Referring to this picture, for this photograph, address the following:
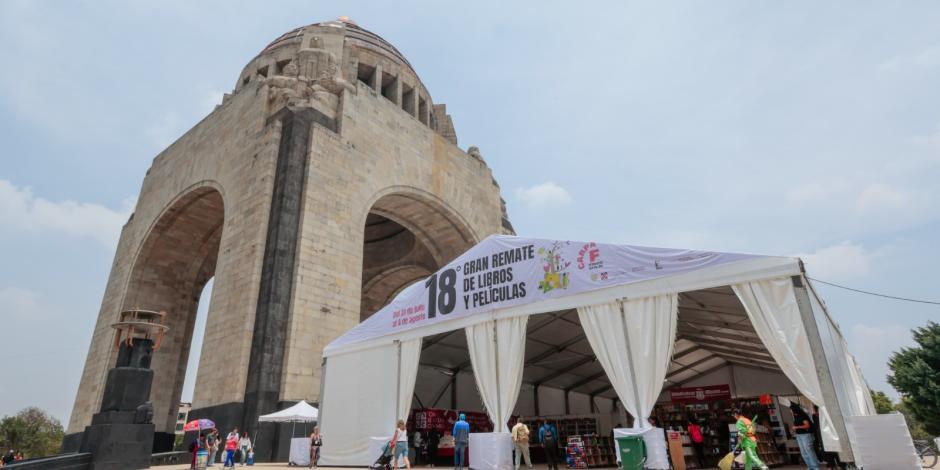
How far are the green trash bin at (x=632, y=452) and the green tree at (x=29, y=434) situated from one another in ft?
185

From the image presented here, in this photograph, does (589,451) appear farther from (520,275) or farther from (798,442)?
(798,442)

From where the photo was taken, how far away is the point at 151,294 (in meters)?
24.5

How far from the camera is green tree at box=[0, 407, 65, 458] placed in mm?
47031

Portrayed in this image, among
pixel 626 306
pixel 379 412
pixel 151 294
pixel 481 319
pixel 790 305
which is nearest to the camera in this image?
pixel 790 305

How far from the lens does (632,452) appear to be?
792 centimetres

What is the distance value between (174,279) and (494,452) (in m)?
22.2

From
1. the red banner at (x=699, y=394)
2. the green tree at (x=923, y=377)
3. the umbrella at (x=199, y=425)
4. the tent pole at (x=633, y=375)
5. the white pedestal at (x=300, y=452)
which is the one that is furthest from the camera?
the green tree at (x=923, y=377)

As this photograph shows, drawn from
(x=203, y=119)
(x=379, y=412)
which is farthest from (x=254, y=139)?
(x=379, y=412)

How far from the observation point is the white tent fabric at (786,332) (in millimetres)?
7016

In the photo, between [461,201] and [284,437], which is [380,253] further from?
[284,437]

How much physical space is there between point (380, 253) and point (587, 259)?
77.9 feet

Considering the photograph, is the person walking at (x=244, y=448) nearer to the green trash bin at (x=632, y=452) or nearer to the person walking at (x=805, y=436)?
the green trash bin at (x=632, y=452)

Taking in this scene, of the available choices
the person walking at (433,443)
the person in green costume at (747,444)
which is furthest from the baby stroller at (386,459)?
the person in green costume at (747,444)

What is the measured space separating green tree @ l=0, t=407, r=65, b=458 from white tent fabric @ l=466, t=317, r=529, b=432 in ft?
175
